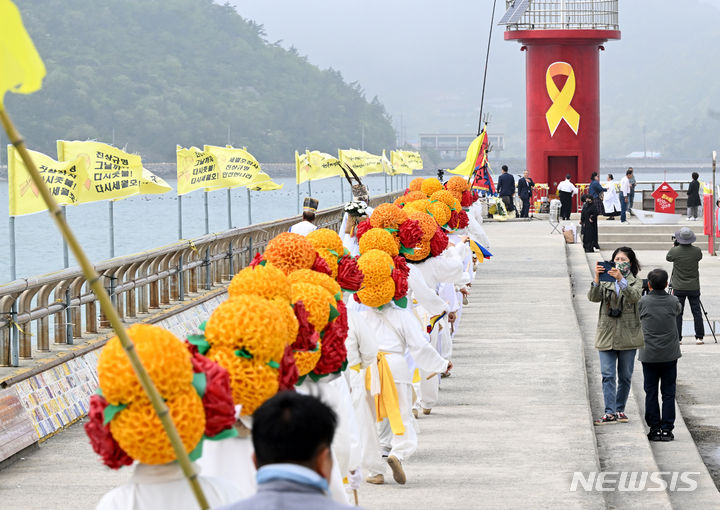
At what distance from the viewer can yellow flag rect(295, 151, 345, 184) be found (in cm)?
2405

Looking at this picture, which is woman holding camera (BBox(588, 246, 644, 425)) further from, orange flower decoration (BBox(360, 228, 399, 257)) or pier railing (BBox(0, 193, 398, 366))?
pier railing (BBox(0, 193, 398, 366))

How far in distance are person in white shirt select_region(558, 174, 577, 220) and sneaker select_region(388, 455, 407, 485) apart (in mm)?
28349

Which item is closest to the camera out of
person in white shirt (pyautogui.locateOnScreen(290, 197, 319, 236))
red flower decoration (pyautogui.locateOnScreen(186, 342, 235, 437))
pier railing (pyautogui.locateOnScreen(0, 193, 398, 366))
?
red flower decoration (pyautogui.locateOnScreen(186, 342, 235, 437))

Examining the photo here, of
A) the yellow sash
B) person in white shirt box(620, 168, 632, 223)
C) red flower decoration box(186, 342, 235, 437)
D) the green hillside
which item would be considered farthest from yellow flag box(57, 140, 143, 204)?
the green hillside

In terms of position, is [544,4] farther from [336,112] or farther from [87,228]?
[336,112]

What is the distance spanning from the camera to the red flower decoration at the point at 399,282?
8.73 m

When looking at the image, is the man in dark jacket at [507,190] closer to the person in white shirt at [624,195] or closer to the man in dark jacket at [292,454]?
the person in white shirt at [624,195]

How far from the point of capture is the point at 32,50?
338 cm

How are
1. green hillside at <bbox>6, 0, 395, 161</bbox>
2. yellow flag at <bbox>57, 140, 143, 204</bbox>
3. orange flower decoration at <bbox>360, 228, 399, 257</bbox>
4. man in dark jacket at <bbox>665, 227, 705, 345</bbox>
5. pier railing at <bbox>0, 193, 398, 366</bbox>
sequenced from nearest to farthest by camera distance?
orange flower decoration at <bbox>360, 228, 399, 257</bbox>, pier railing at <bbox>0, 193, 398, 366</bbox>, yellow flag at <bbox>57, 140, 143, 204</bbox>, man in dark jacket at <bbox>665, 227, 705, 345</bbox>, green hillside at <bbox>6, 0, 395, 161</bbox>

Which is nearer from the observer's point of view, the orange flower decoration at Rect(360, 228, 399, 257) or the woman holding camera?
the orange flower decoration at Rect(360, 228, 399, 257)

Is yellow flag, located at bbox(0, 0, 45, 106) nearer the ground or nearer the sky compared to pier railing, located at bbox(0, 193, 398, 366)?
nearer the sky

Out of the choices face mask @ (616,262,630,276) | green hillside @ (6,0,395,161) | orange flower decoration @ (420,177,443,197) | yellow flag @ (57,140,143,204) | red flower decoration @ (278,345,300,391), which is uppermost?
green hillside @ (6,0,395,161)

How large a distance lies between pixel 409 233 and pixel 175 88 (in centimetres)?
11431

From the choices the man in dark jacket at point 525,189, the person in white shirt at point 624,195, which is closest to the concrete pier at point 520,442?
the person in white shirt at point 624,195
